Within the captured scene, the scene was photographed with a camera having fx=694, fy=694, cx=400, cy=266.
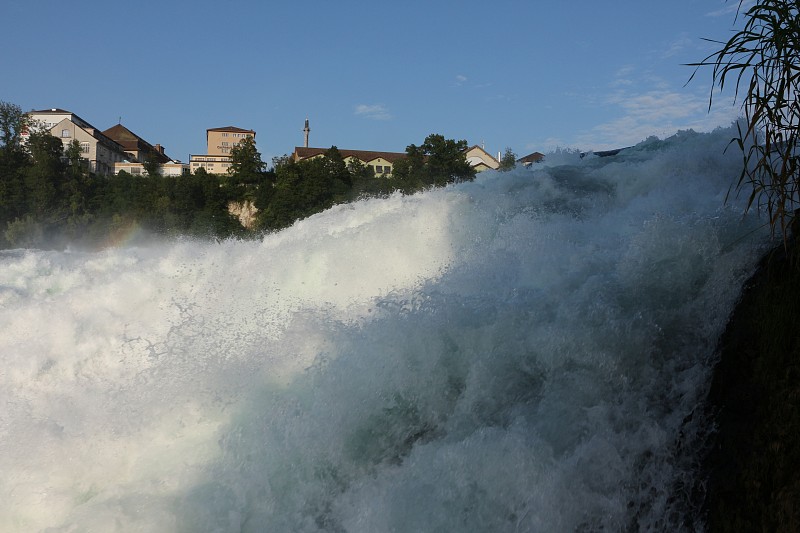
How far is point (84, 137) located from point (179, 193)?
3233 centimetres

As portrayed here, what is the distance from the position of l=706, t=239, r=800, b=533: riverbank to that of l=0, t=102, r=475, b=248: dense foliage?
3991cm

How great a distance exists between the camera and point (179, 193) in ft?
168

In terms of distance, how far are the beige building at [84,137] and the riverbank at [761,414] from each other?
77.4 meters

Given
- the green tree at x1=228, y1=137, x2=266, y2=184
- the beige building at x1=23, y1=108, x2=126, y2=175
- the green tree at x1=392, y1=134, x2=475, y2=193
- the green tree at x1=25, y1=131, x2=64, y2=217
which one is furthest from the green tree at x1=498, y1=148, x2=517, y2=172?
the beige building at x1=23, y1=108, x2=126, y2=175

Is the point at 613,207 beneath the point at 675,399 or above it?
above

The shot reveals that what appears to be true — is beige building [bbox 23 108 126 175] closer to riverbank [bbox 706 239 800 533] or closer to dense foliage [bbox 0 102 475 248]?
dense foliage [bbox 0 102 475 248]

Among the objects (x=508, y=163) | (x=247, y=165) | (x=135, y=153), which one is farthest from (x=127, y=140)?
(x=508, y=163)

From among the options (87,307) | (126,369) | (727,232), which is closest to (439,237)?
(727,232)

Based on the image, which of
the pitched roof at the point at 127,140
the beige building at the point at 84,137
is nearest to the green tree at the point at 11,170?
the beige building at the point at 84,137

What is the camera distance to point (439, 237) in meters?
6.55

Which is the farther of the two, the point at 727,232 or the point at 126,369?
the point at 126,369

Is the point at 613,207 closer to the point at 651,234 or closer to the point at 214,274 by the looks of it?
the point at 651,234

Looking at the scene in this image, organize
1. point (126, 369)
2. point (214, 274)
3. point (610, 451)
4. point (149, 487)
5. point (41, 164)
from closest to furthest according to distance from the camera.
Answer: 1. point (610, 451)
2. point (149, 487)
3. point (126, 369)
4. point (214, 274)
5. point (41, 164)

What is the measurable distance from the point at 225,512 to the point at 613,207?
4.45 metres
